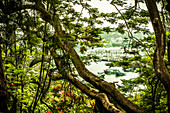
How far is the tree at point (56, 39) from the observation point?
123cm

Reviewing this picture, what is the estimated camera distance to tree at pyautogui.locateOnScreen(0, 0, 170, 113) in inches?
48.4

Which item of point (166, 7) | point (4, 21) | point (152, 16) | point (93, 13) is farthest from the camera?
point (93, 13)

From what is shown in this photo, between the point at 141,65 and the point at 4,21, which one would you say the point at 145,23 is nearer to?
the point at 141,65

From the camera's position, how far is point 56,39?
53.3 inches

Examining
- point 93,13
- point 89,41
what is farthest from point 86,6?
point 89,41

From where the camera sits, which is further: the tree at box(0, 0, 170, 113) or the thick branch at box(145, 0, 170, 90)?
the thick branch at box(145, 0, 170, 90)

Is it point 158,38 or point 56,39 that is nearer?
point 56,39

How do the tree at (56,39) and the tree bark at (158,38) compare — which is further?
the tree bark at (158,38)

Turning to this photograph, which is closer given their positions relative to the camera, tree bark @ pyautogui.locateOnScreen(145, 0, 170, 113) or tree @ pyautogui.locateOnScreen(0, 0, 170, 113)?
tree @ pyautogui.locateOnScreen(0, 0, 170, 113)

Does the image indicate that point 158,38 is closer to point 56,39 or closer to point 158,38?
point 158,38

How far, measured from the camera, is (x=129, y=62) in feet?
9.71

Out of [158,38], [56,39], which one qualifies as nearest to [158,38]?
[158,38]

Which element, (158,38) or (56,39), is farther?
(158,38)

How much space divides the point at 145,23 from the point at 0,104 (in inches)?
123
